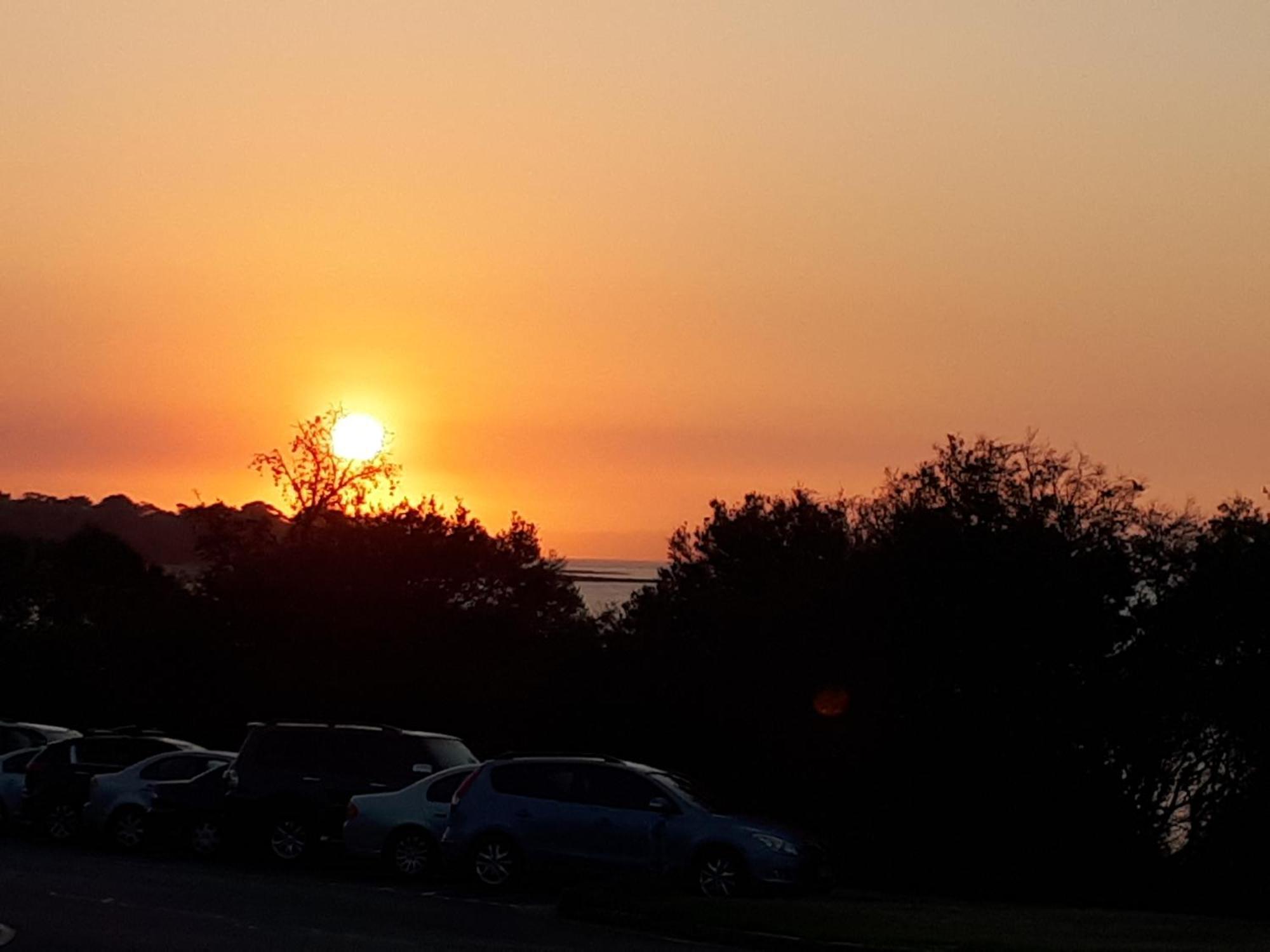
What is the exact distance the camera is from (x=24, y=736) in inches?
1356

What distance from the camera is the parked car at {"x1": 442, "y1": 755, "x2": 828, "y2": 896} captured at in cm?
2312

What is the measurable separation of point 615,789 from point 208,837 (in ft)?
24.3

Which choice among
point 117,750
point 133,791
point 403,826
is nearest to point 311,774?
point 403,826

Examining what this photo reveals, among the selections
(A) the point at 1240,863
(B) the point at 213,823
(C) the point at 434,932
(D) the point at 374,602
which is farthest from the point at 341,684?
(C) the point at 434,932

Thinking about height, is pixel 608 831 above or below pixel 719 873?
above

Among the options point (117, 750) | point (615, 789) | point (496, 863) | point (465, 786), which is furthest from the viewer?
point (117, 750)

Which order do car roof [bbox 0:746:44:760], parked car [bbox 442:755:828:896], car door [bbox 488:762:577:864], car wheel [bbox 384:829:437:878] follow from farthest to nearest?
car roof [bbox 0:746:44:760] → car wheel [bbox 384:829:437:878] → car door [bbox 488:762:577:864] → parked car [bbox 442:755:828:896]

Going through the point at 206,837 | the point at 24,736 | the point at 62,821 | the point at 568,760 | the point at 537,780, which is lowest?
the point at 206,837

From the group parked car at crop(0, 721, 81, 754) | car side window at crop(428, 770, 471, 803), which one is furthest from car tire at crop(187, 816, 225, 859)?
parked car at crop(0, 721, 81, 754)

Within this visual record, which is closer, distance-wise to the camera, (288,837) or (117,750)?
(288,837)

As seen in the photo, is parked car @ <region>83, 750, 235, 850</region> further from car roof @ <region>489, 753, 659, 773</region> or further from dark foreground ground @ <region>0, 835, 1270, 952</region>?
car roof @ <region>489, 753, 659, 773</region>

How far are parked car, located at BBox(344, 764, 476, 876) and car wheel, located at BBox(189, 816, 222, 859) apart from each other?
315cm

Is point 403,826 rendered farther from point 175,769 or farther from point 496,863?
point 175,769

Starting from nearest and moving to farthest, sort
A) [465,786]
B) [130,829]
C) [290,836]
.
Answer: [465,786] → [290,836] → [130,829]
